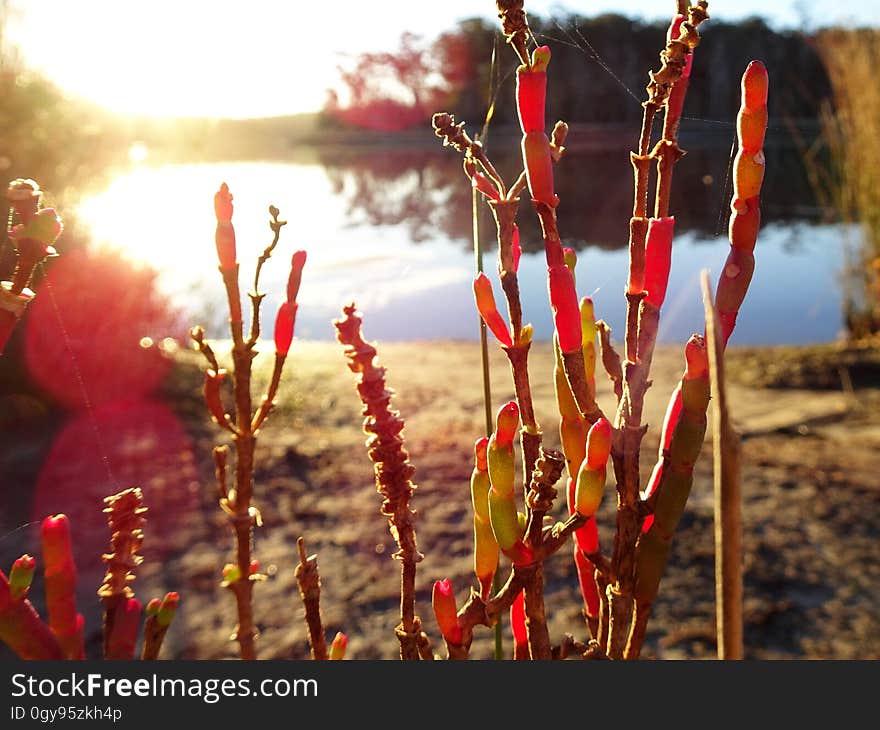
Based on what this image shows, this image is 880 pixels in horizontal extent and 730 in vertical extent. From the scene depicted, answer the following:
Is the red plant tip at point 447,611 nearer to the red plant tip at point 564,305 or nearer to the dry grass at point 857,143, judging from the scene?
the red plant tip at point 564,305

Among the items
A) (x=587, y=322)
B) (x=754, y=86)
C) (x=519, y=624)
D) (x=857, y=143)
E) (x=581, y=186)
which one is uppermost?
(x=857, y=143)

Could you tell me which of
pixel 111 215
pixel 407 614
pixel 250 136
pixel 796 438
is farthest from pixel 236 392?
pixel 250 136

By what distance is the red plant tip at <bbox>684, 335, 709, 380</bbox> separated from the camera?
44cm

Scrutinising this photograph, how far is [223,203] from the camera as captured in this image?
488 mm

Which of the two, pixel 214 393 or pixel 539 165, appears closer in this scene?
pixel 539 165

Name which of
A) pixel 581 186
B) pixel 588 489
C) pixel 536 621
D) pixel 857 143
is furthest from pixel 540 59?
pixel 857 143

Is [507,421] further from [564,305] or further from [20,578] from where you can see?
[20,578]

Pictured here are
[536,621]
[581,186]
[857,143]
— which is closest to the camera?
[536,621]

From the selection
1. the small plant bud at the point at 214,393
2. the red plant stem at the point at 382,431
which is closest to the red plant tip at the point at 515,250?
the red plant stem at the point at 382,431

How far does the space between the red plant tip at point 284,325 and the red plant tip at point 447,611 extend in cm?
19

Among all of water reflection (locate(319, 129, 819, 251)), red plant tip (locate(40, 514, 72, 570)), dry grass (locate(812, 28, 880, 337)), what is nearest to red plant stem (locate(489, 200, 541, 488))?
water reflection (locate(319, 129, 819, 251))

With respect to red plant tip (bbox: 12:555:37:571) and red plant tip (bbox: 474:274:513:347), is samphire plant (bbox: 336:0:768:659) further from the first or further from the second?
red plant tip (bbox: 12:555:37:571)

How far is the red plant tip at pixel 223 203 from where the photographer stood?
49 centimetres

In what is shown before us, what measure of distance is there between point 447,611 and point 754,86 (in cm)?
33
